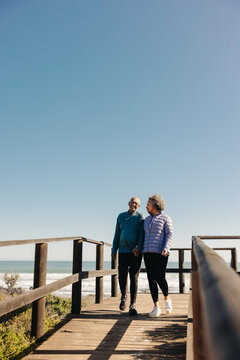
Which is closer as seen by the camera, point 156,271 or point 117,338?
point 117,338

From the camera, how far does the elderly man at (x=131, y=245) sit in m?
5.04

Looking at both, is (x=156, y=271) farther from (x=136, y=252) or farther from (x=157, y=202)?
(x=157, y=202)

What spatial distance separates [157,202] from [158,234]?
457 mm

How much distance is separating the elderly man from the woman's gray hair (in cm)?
39

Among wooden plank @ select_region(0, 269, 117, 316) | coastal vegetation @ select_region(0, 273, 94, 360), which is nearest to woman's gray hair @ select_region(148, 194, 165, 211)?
wooden plank @ select_region(0, 269, 117, 316)

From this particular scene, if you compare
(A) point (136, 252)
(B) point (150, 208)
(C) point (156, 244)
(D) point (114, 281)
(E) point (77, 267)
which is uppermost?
(B) point (150, 208)

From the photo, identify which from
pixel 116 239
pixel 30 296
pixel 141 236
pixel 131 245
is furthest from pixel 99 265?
pixel 30 296

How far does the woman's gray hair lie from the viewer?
15.7 ft

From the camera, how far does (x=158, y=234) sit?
473 cm

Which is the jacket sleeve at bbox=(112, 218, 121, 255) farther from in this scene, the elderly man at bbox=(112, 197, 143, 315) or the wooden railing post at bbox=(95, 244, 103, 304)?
the wooden railing post at bbox=(95, 244, 103, 304)

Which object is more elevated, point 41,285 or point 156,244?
point 156,244

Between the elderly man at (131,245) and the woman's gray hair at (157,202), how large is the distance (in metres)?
0.39

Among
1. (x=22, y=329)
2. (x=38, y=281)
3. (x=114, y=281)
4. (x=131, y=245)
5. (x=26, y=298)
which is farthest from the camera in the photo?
(x=114, y=281)

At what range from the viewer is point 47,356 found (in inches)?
128
